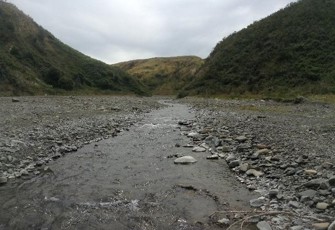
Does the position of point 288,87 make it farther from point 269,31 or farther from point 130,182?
point 130,182

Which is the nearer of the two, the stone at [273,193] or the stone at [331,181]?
the stone at [331,181]

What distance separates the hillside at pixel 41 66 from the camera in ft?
197

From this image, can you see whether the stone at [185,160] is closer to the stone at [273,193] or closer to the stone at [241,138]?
the stone at [241,138]

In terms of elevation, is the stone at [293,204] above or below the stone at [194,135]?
below

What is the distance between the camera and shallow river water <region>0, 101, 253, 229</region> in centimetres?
914

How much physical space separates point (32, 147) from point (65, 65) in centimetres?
7431

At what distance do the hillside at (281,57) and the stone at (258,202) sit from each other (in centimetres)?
3626

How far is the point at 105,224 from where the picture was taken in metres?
8.98

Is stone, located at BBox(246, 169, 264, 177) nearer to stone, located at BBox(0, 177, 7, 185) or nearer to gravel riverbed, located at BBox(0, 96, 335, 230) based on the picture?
gravel riverbed, located at BBox(0, 96, 335, 230)

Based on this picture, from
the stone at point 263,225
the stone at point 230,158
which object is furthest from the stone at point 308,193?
the stone at point 230,158

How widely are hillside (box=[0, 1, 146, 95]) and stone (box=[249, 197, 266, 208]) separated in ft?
161

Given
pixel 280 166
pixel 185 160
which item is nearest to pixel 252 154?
pixel 280 166

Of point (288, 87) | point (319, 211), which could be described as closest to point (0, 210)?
point (319, 211)

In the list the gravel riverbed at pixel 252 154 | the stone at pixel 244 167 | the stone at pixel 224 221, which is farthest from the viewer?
the stone at pixel 244 167
